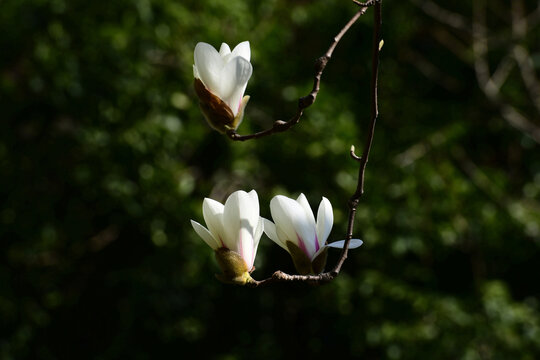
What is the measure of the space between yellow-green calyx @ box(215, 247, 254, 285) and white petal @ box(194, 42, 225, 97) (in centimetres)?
17

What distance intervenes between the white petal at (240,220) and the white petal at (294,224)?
2 centimetres

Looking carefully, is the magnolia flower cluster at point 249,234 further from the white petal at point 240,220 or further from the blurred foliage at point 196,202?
the blurred foliage at point 196,202

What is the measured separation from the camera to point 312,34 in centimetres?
279

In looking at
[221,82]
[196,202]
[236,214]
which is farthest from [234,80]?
[196,202]

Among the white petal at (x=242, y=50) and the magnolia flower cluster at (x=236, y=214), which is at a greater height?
the white petal at (x=242, y=50)

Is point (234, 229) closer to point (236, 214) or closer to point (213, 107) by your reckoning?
point (236, 214)

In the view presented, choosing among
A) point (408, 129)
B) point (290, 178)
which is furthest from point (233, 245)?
point (408, 129)

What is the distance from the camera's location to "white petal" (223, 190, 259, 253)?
71 centimetres

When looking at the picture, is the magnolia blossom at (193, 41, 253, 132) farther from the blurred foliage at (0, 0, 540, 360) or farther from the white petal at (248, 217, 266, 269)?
the blurred foliage at (0, 0, 540, 360)

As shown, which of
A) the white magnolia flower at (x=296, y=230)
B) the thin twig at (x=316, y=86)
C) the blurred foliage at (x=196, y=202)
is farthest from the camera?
the blurred foliage at (x=196, y=202)

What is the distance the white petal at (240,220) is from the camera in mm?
714

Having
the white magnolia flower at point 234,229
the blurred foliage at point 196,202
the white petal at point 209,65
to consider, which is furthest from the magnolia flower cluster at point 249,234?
the blurred foliage at point 196,202

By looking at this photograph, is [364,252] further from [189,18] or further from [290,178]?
[189,18]

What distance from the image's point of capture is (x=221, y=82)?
719 millimetres
